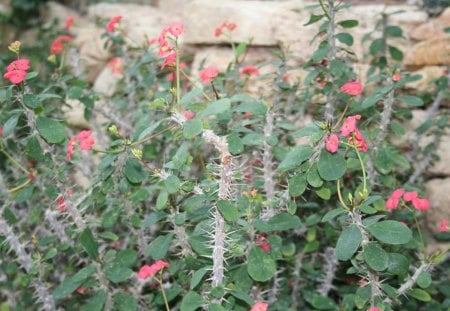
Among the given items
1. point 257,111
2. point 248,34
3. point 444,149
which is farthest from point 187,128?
point 248,34

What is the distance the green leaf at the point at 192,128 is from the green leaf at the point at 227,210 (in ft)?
0.88

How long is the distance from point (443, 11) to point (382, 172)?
2.23 meters

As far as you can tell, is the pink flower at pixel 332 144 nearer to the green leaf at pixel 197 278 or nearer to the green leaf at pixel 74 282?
the green leaf at pixel 197 278

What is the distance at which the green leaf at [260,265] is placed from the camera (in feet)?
6.17

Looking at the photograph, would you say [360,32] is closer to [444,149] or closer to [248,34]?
[248,34]

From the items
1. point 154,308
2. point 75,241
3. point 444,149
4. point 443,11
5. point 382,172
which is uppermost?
point 443,11

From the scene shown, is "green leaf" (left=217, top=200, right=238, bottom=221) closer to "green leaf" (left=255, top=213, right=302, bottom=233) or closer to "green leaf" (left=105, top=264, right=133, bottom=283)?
"green leaf" (left=255, top=213, right=302, bottom=233)

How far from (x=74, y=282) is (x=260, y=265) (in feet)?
2.76

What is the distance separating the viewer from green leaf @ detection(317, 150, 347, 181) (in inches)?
64.7

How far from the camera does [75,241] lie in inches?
97.7

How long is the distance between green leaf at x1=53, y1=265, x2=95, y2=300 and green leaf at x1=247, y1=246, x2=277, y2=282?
0.73 meters

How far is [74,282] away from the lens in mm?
2129

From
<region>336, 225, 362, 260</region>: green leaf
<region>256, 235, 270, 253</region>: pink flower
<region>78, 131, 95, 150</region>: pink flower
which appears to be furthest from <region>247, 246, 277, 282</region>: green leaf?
<region>78, 131, 95, 150</region>: pink flower

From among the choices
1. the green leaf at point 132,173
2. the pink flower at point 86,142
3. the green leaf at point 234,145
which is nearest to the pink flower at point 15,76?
the pink flower at point 86,142
